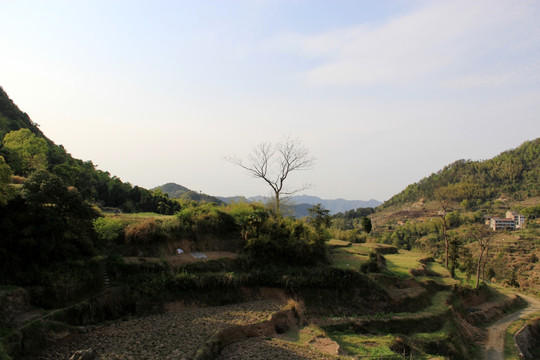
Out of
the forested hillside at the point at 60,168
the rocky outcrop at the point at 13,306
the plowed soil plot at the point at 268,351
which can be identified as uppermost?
the forested hillside at the point at 60,168

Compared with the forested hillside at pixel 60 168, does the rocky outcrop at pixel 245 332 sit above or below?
below

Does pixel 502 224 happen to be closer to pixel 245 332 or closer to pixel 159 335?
pixel 245 332

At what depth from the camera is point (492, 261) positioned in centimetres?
5228

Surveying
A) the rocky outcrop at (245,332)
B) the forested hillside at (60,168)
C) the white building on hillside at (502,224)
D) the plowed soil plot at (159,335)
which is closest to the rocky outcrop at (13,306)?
the plowed soil plot at (159,335)

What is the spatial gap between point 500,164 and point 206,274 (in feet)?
368

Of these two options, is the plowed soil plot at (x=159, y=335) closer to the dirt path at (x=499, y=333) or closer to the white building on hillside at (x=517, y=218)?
the dirt path at (x=499, y=333)

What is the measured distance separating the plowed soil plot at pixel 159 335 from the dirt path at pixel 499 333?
1206 cm

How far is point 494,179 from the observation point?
9831 cm

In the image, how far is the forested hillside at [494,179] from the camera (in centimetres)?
9012

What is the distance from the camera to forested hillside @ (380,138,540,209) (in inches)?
3548

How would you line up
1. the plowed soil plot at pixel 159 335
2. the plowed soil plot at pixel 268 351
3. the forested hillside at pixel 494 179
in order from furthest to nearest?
the forested hillside at pixel 494 179
the plowed soil plot at pixel 268 351
the plowed soil plot at pixel 159 335

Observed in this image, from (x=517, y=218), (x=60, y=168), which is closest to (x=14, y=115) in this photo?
(x=60, y=168)

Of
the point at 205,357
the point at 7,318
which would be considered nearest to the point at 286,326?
the point at 205,357

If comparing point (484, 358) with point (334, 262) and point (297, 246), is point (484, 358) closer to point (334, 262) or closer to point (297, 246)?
point (334, 262)
